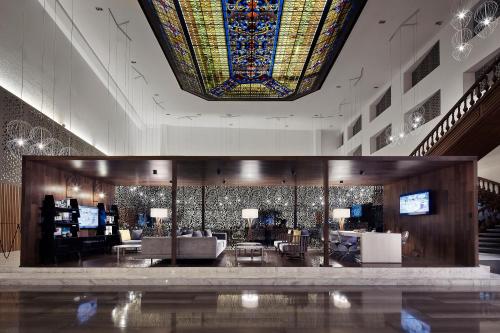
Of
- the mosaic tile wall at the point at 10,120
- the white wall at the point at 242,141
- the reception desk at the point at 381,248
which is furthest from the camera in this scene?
the white wall at the point at 242,141

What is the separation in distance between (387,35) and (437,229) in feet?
19.0

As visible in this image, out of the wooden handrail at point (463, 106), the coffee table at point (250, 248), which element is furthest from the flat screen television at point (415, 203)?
the coffee table at point (250, 248)

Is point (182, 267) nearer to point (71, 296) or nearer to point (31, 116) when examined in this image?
point (71, 296)

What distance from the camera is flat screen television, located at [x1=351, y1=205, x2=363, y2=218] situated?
18438mm

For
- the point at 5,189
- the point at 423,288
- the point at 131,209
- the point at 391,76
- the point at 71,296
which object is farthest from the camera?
the point at 131,209

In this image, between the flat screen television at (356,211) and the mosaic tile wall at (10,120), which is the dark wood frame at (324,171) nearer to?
the mosaic tile wall at (10,120)

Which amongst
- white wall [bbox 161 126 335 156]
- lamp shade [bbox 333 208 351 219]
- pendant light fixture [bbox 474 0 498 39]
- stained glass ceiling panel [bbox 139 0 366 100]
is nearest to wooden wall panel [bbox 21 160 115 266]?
stained glass ceiling panel [bbox 139 0 366 100]

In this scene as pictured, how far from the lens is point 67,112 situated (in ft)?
44.1

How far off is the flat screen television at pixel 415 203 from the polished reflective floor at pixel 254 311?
3.55 m

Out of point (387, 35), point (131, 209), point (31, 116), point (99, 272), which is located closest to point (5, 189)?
point (31, 116)

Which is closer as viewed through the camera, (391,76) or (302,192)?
(391,76)

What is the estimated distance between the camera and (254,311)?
605cm

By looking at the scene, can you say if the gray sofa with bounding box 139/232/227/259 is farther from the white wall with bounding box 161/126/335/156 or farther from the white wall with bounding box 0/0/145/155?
the white wall with bounding box 161/126/335/156

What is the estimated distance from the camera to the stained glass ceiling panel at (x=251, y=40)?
432 inches
